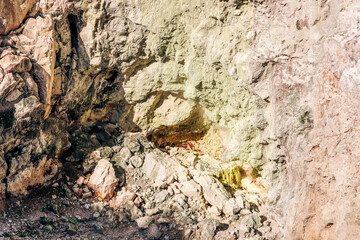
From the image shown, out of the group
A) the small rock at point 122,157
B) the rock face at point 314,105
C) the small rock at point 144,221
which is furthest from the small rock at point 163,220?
the rock face at point 314,105

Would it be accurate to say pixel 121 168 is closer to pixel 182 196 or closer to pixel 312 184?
pixel 182 196

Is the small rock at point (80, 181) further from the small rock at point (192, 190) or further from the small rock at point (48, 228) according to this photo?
the small rock at point (192, 190)

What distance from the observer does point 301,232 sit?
343 centimetres

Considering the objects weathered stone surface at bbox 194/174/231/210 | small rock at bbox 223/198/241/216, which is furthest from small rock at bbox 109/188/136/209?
small rock at bbox 223/198/241/216

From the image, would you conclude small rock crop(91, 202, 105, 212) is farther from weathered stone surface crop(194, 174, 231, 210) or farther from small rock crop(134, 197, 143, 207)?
weathered stone surface crop(194, 174, 231, 210)

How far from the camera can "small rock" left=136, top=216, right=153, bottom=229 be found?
3688mm

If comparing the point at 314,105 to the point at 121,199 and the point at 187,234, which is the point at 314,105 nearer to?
the point at 187,234

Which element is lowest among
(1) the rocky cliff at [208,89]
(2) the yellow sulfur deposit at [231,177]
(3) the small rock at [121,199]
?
(2) the yellow sulfur deposit at [231,177]

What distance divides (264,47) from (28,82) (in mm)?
2551

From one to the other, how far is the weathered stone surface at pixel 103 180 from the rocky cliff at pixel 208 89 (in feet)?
1.23

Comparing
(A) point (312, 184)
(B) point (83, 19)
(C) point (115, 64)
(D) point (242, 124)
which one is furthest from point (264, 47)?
(B) point (83, 19)

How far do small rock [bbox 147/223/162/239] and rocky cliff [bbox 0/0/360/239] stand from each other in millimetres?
1321

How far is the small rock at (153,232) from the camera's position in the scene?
3.54 metres

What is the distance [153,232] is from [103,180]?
36.8 inches
